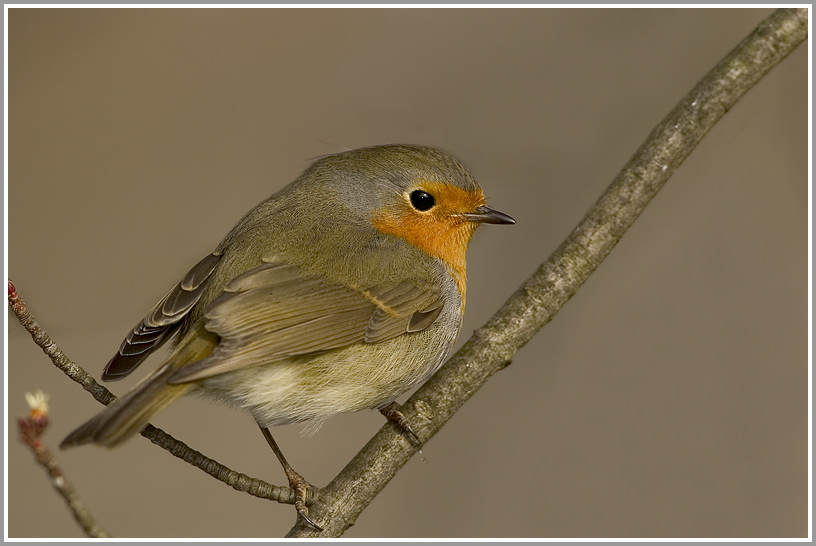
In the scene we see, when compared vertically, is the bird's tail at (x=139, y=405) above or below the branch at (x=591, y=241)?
below

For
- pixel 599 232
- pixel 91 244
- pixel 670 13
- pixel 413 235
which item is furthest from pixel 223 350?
pixel 670 13

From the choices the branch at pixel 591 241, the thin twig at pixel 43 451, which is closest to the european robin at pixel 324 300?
the branch at pixel 591 241

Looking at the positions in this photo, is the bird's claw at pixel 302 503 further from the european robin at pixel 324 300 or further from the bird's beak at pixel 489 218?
the bird's beak at pixel 489 218

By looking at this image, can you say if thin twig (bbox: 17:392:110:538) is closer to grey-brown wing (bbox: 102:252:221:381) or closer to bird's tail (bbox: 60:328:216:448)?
bird's tail (bbox: 60:328:216:448)

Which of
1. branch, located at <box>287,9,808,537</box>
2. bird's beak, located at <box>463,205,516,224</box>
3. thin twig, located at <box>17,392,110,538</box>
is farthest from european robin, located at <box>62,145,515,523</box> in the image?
thin twig, located at <box>17,392,110,538</box>

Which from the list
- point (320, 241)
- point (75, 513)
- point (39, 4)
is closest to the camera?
point (75, 513)

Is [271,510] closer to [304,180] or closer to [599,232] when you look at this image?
[304,180]
